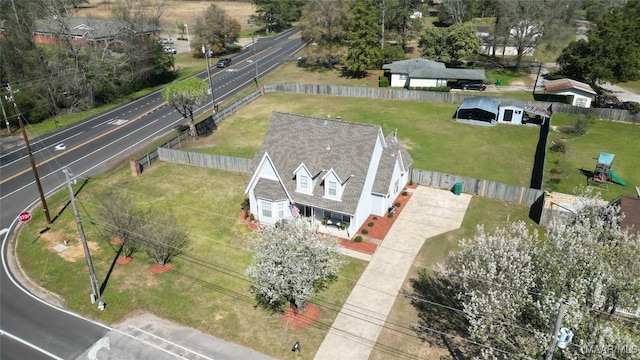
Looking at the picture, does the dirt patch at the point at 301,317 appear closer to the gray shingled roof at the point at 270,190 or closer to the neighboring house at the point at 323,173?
the neighboring house at the point at 323,173

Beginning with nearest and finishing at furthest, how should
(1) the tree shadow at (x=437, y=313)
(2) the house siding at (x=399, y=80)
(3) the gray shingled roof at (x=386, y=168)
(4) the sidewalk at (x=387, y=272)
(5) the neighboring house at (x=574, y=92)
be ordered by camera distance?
(1) the tree shadow at (x=437, y=313)
(4) the sidewalk at (x=387, y=272)
(3) the gray shingled roof at (x=386, y=168)
(5) the neighboring house at (x=574, y=92)
(2) the house siding at (x=399, y=80)

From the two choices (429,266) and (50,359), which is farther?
(429,266)

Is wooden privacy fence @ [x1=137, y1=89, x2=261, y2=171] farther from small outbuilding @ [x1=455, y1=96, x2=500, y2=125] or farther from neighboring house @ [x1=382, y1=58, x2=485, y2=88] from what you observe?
small outbuilding @ [x1=455, y1=96, x2=500, y2=125]

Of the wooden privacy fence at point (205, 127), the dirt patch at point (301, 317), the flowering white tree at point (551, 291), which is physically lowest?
the dirt patch at point (301, 317)

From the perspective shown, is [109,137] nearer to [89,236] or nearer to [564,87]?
[89,236]

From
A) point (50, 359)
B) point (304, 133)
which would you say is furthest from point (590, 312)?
point (50, 359)

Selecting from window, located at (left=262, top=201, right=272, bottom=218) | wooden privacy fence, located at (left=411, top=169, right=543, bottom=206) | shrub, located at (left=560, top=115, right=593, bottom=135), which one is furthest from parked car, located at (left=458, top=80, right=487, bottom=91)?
window, located at (left=262, top=201, right=272, bottom=218)

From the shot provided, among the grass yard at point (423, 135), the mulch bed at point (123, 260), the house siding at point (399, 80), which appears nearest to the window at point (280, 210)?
the mulch bed at point (123, 260)
